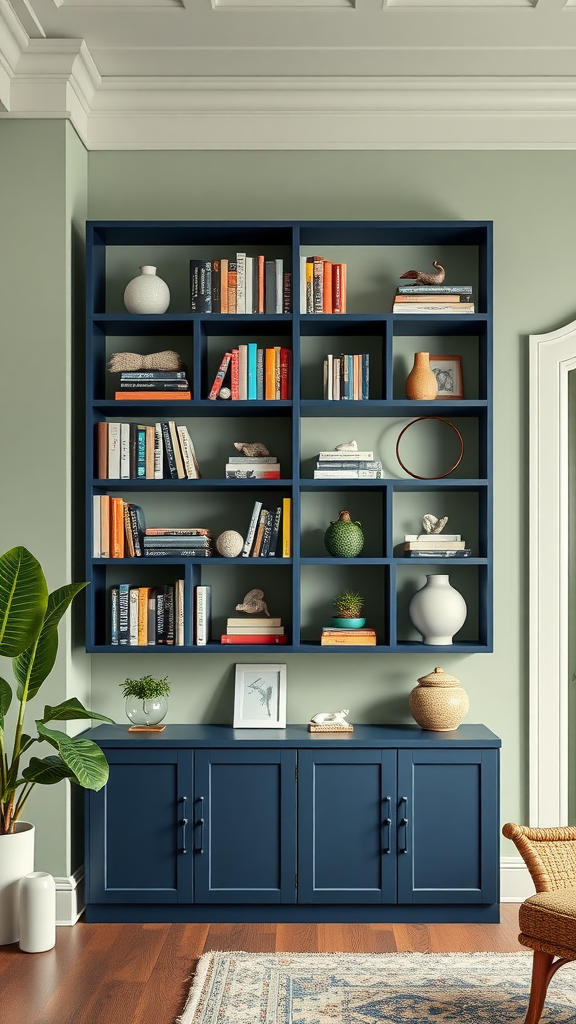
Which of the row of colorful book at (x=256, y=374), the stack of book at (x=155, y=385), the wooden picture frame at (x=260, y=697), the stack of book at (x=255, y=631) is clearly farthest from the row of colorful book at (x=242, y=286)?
the wooden picture frame at (x=260, y=697)

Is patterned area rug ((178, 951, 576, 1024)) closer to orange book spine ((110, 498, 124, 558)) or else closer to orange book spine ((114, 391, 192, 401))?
orange book spine ((110, 498, 124, 558))

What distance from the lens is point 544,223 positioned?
12.4ft

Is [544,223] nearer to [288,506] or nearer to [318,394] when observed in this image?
[318,394]

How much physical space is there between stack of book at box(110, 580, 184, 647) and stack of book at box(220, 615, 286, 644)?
20cm

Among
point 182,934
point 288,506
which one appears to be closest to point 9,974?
point 182,934

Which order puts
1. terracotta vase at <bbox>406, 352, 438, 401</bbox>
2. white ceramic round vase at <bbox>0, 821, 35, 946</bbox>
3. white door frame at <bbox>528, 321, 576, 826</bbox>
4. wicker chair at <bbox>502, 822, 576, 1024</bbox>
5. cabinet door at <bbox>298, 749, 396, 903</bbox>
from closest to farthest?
wicker chair at <bbox>502, 822, 576, 1024</bbox>
white ceramic round vase at <bbox>0, 821, 35, 946</bbox>
cabinet door at <bbox>298, 749, 396, 903</bbox>
terracotta vase at <bbox>406, 352, 438, 401</bbox>
white door frame at <bbox>528, 321, 576, 826</bbox>

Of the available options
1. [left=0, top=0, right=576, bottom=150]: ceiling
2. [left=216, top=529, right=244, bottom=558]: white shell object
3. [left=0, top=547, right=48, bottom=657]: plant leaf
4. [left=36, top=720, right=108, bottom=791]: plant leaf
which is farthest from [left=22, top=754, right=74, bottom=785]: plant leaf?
[left=0, top=0, right=576, bottom=150]: ceiling

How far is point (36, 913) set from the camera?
306 centimetres

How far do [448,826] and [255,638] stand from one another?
3.32 ft

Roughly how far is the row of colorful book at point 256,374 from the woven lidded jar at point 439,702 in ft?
4.12

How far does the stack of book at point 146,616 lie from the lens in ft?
11.6

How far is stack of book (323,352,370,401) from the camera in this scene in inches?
140

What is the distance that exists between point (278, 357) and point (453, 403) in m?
0.71

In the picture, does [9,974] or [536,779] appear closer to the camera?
[9,974]
